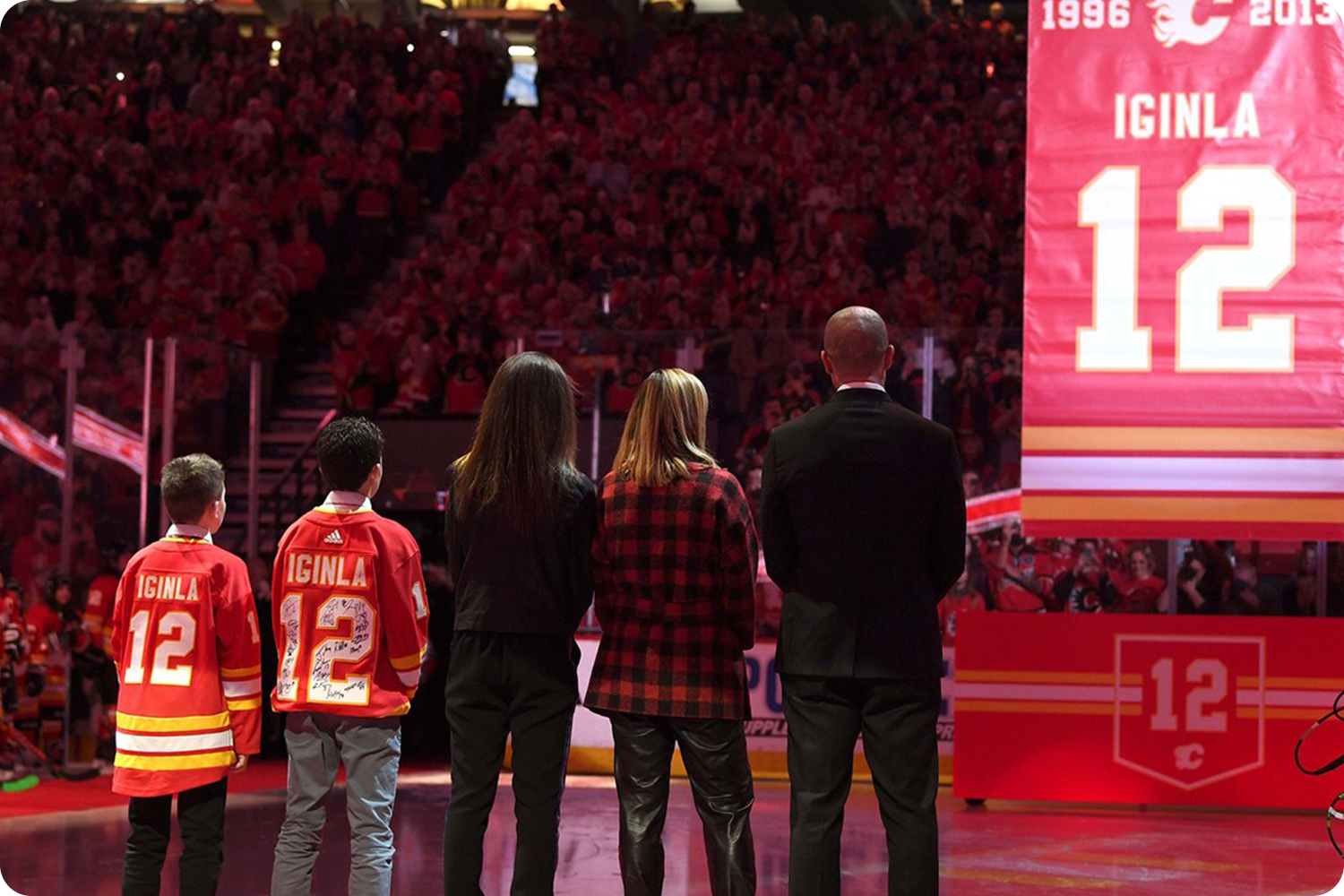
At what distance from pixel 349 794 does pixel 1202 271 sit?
548cm

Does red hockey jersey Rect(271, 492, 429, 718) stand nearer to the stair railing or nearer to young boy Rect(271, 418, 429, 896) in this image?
young boy Rect(271, 418, 429, 896)

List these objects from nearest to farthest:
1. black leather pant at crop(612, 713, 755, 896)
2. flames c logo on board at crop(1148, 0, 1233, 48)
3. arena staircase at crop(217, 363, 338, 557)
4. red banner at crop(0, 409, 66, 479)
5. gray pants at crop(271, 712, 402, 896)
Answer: black leather pant at crop(612, 713, 755, 896) → gray pants at crop(271, 712, 402, 896) → flames c logo on board at crop(1148, 0, 1233, 48) → red banner at crop(0, 409, 66, 479) → arena staircase at crop(217, 363, 338, 557)

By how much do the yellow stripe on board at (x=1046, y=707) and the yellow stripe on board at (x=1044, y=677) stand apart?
0.12m

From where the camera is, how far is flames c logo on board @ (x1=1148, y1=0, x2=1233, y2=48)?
888 centimetres

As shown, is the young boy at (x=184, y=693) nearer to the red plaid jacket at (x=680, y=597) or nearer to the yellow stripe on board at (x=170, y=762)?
the yellow stripe on board at (x=170, y=762)

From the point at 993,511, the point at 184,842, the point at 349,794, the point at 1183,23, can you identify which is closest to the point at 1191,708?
the point at 993,511

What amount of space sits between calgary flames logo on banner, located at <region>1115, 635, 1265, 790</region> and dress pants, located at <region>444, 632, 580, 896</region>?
231 inches

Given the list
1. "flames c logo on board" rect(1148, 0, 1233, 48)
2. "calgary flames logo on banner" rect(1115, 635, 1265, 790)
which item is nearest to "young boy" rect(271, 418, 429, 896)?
"flames c logo on board" rect(1148, 0, 1233, 48)

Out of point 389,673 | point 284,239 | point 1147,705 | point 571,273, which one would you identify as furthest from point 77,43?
point 389,673

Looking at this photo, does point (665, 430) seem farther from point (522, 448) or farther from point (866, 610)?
point (866, 610)

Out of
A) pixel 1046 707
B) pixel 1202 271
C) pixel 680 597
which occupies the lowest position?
pixel 1046 707

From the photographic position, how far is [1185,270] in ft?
29.1

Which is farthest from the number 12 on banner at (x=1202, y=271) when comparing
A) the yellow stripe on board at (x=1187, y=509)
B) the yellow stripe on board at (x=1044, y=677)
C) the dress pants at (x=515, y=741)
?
the dress pants at (x=515, y=741)

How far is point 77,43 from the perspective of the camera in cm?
2209
